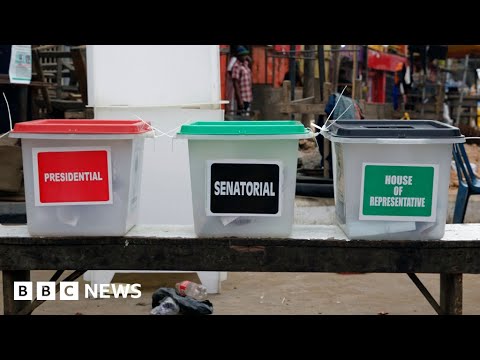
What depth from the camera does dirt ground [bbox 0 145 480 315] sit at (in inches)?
190

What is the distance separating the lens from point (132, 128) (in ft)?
9.43

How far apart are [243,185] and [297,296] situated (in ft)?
8.19

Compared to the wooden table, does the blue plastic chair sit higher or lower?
lower

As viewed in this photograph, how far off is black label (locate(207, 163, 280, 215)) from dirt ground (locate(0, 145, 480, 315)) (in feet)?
6.63

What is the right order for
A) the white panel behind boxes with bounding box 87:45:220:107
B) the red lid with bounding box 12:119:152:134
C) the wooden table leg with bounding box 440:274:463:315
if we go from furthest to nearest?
the white panel behind boxes with bounding box 87:45:220:107
the wooden table leg with bounding box 440:274:463:315
the red lid with bounding box 12:119:152:134

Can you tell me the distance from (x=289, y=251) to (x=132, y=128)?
81cm

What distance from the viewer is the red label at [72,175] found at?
2.87 meters

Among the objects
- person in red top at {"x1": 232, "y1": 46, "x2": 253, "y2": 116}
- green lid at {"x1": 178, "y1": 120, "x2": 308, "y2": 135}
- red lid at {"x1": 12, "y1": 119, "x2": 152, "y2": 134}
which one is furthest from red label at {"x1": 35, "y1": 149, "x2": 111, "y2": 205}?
person in red top at {"x1": 232, "y1": 46, "x2": 253, "y2": 116}

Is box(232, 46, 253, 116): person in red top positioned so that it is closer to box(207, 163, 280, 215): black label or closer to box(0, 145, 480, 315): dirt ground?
box(0, 145, 480, 315): dirt ground

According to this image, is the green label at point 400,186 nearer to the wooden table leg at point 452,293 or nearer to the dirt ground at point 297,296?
Result: the wooden table leg at point 452,293

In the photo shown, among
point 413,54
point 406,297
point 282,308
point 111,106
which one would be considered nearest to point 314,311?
point 282,308

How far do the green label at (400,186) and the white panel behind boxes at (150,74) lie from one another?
2332mm

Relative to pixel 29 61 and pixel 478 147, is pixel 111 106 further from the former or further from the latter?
pixel 478 147
